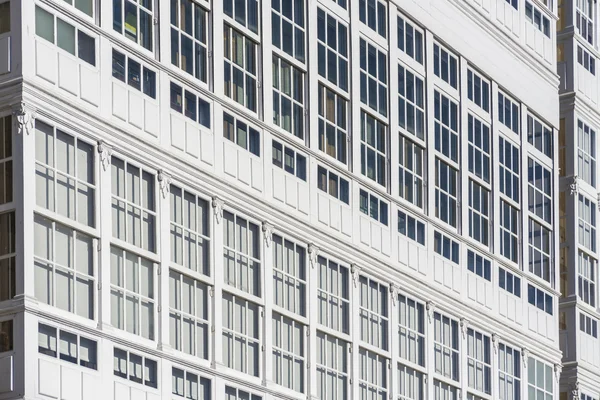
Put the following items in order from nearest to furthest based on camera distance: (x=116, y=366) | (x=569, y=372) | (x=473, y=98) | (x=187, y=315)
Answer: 1. (x=116, y=366)
2. (x=187, y=315)
3. (x=473, y=98)
4. (x=569, y=372)

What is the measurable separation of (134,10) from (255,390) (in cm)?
899

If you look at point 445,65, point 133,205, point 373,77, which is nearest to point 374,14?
point 373,77

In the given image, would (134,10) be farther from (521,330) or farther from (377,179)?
(521,330)

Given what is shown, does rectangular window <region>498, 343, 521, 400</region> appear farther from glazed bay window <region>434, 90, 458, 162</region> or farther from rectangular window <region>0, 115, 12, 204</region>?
rectangular window <region>0, 115, 12, 204</region>

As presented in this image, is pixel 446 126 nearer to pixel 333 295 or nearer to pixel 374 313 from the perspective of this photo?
pixel 374 313

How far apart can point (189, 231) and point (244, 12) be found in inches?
237

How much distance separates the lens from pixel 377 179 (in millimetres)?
50156

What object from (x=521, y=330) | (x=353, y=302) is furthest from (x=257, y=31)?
(x=521, y=330)

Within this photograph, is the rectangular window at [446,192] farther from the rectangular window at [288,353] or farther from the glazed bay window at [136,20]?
the glazed bay window at [136,20]

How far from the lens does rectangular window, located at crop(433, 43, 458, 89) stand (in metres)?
54.1

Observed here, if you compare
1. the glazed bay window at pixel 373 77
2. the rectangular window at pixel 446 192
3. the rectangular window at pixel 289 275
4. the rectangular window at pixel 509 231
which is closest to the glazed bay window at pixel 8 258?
the rectangular window at pixel 289 275

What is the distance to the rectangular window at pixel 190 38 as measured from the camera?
1661 inches

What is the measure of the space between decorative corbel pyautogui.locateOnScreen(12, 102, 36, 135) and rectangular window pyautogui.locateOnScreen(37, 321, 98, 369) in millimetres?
3806

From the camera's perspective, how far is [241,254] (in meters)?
43.5
